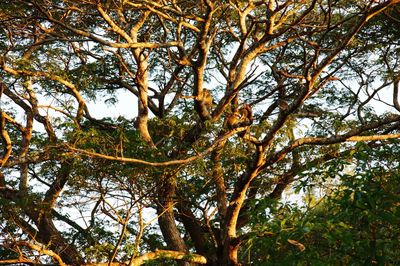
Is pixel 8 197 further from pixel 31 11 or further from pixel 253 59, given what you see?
pixel 253 59

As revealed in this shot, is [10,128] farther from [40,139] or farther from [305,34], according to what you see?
[305,34]

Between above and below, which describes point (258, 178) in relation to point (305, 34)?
below

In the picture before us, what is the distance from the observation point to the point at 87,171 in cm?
702

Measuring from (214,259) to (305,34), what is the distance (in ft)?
12.7

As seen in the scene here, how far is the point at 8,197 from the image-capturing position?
8.96m

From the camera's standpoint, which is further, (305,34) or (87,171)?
(305,34)

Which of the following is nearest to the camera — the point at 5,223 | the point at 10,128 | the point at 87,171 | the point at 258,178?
the point at 87,171

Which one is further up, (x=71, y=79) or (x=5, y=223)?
(x=71, y=79)

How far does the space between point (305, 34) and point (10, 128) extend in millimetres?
5370

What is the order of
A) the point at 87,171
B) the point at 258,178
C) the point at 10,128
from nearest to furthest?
the point at 87,171 < the point at 258,178 < the point at 10,128

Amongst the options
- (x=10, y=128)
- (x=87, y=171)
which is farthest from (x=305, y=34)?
(x=10, y=128)

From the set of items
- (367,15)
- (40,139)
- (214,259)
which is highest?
(40,139)

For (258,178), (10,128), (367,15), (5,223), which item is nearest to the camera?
(367,15)

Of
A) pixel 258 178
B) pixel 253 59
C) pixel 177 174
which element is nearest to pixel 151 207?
pixel 177 174
